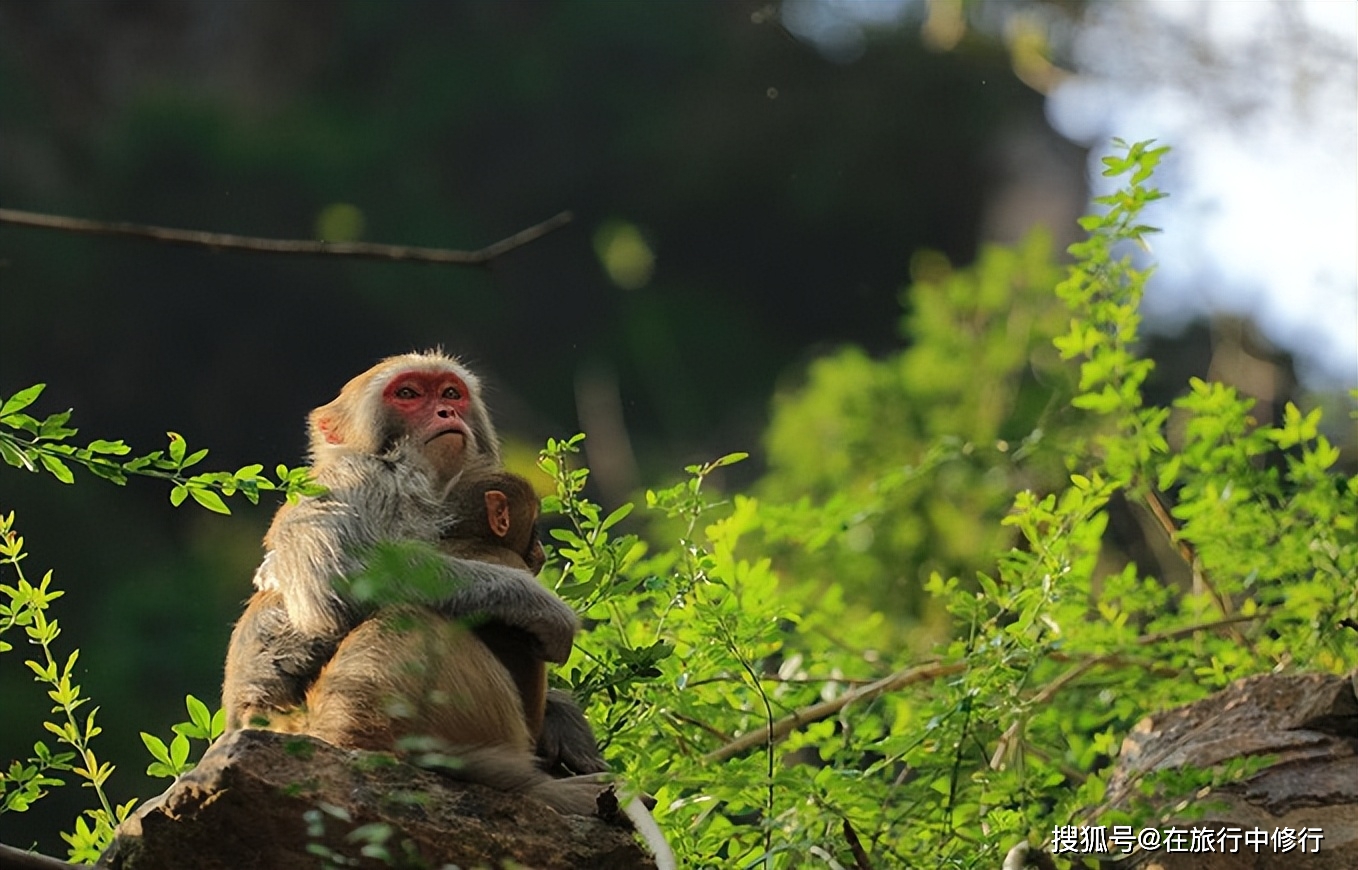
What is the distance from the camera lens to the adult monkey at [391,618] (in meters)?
3.81

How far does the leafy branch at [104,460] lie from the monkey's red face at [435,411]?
1.26 meters

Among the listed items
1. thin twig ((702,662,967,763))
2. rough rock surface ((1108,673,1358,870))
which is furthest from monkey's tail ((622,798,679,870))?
rough rock surface ((1108,673,1358,870))

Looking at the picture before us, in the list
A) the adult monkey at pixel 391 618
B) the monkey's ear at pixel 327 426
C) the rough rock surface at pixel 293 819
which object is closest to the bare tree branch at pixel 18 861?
the adult monkey at pixel 391 618

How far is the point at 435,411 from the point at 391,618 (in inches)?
41.2

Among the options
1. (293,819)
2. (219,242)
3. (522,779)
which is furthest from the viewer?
(522,779)

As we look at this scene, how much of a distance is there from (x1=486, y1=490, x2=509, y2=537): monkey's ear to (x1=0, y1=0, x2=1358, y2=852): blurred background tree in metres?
8.30

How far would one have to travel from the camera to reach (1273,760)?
451 cm

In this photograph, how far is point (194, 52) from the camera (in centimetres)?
2469

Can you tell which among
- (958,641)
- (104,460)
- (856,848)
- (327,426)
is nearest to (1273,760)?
(958,641)

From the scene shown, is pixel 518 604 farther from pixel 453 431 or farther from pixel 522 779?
pixel 453 431

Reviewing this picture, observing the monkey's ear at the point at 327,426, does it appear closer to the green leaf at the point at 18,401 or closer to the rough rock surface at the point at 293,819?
the rough rock surface at the point at 293,819

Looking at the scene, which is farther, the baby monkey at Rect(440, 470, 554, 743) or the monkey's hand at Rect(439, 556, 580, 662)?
the baby monkey at Rect(440, 470, 554, 743)

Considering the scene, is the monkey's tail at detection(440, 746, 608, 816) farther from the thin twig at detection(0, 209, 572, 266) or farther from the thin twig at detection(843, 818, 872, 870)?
the thin twig at detection(0, 209, 572, 266)

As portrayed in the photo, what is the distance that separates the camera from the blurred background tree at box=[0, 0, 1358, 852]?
16.1m
